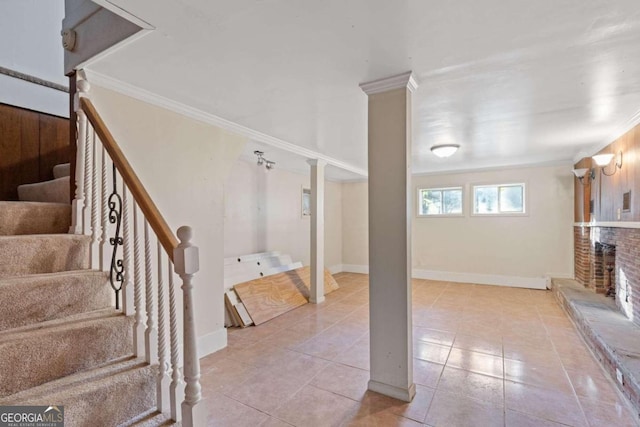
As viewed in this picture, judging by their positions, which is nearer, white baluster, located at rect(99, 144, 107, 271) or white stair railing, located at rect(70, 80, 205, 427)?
white stair railing, located at rect(70, 80, 205, 427)

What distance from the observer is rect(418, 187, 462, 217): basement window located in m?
6.33

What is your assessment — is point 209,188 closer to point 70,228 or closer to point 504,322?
point 70,228

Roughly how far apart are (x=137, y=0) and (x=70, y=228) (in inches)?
59.3

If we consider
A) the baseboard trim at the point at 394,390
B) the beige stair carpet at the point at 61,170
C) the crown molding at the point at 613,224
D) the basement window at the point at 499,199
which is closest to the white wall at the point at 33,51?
the beige stair carpet at the point at 61,170

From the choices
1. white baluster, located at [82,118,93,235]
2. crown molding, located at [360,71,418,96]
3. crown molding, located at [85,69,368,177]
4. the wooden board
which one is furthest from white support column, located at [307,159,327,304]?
white baluster, located at [82,118,93,235]

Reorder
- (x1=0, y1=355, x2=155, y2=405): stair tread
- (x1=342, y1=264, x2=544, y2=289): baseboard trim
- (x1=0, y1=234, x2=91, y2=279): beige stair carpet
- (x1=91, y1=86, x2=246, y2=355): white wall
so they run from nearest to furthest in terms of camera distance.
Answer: (x1=0, y1=355, x2=155, y2=405): stair tread < (x1=0, y1=234, x2=91, y2=279): beige stair carpet < (x1=91, y1=86, x2=246, y2=355): white wall < (x1=342, y1=264, x2=544, y2=289): baseboard trim

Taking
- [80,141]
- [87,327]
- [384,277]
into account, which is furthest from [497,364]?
[80,141]

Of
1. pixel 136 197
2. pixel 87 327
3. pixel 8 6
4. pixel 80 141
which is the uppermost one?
pixel 8 6

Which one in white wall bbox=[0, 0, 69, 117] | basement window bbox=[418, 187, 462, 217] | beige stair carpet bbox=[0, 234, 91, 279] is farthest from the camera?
basement window bbox=[418, 187, 462, 217]

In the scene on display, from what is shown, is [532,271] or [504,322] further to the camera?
[532,271]

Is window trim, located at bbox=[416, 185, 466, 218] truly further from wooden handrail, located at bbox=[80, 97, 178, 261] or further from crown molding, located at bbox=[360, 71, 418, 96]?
wooden handrail, located at bbox=[80, 97, 178, 261]

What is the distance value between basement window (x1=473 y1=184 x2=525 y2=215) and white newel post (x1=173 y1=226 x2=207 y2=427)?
6.08 m

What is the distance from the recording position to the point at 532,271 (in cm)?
561

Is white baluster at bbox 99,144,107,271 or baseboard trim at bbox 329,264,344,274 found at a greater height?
white baluster at bbox 99,144,107,271
